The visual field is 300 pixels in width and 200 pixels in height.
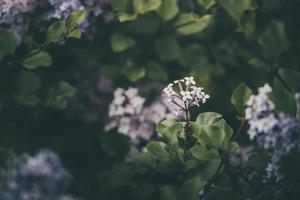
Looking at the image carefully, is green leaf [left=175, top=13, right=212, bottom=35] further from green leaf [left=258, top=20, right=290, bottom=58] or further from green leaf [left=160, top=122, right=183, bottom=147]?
green leaf [left=160, top=122, right=183, bottom=147]

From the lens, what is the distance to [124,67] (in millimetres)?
2064

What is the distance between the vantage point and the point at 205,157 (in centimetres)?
140

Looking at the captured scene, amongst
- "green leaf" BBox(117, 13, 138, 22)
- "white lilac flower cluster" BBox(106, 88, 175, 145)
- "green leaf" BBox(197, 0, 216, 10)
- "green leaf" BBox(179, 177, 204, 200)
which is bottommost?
"white lilac flower cluster" BBox(106, 88, 175, 145)

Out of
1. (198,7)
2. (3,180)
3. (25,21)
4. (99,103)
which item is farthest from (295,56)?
(3,180)

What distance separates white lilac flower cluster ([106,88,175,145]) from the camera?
1.99m

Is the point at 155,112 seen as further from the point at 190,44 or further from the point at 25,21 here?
the point at 25,21

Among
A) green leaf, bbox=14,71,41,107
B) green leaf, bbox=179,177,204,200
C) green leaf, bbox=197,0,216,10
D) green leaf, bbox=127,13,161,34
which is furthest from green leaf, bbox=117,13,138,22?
green leaf, bbox=179,177,204,200

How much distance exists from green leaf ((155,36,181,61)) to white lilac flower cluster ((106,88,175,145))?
0.17 m

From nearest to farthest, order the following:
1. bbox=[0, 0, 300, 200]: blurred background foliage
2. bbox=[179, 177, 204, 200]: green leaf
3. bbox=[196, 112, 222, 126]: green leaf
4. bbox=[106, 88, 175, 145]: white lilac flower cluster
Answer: bbox=[179, 177, 204, 200]: green leaf → bbox=[196, 112, 222, 126]: green leaf → bbox=[0, 0, 300, 200]: blurred background foliage → bbox=[106, 88, 175, 145]: white lilac flower cluster

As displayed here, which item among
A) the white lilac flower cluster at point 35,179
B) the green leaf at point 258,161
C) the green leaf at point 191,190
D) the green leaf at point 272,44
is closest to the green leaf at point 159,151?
the green leaf at point 191,190

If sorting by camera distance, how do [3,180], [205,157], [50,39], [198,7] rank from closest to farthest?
[205,157] < [50,39] < [198,7] < [3,180]

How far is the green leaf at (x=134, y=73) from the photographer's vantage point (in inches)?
79.9

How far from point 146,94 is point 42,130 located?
441mm

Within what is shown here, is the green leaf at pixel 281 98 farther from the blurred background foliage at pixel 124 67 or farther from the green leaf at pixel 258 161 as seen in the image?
the green leaf at pixel 258 161
